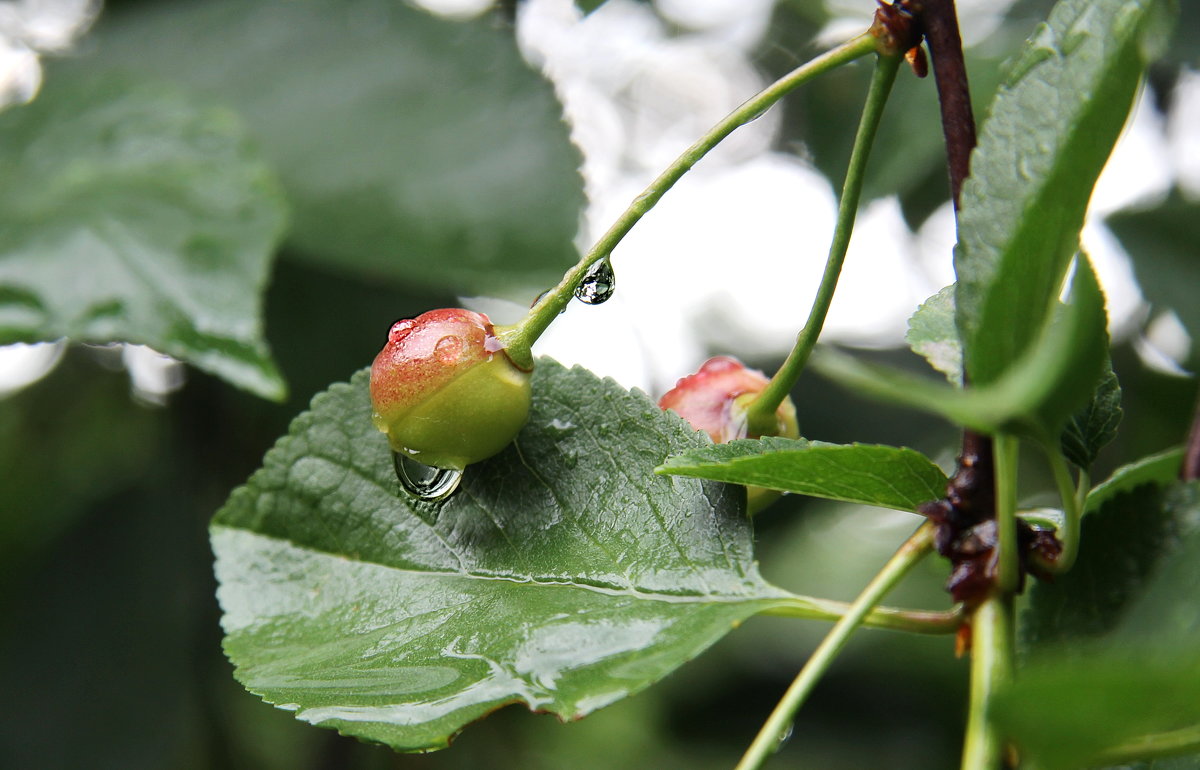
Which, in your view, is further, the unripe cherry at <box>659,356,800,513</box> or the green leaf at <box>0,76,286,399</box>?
the green leaf at <box>0,76,286,399</box>

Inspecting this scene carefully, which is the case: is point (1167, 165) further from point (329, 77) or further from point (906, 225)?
point (329, 77)

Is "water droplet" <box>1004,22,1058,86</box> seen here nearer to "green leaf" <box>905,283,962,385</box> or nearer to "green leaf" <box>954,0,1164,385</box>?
"green leaf" <box>954,0,1164,385</box>

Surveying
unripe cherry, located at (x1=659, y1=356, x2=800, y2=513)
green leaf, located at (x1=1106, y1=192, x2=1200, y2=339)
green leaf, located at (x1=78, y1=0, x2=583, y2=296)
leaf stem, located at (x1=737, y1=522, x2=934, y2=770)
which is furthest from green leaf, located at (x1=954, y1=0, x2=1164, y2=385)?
green leaf, located at (x1=1106, y1=192, x2=1200, y2=339)

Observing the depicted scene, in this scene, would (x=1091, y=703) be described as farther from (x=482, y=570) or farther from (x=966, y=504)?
(x=482, y=570)

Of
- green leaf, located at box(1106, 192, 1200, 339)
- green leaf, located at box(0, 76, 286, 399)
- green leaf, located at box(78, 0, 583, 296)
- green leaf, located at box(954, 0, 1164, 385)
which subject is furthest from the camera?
green leaf, located at box(1106, 192, 1200, 339)

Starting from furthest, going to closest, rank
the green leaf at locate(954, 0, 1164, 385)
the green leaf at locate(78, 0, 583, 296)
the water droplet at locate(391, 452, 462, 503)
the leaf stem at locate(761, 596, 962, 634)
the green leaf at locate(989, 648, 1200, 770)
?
the green leaf at locate(78, 0, 583, 296) < the water droplet at locate(391, 452, 462, 503) < the leaf stem at locate(761, 596, 962, 634) < the green leaf at locate(954, 0, 1164, 385) < the green leaf at locate(989, 648, 1200, 770)

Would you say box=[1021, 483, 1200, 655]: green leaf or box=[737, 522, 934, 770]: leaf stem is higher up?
box=[1021, 483, 1200, 655]: green leaf

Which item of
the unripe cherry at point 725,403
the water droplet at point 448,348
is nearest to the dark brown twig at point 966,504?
the unripe cherry at point 725,403
